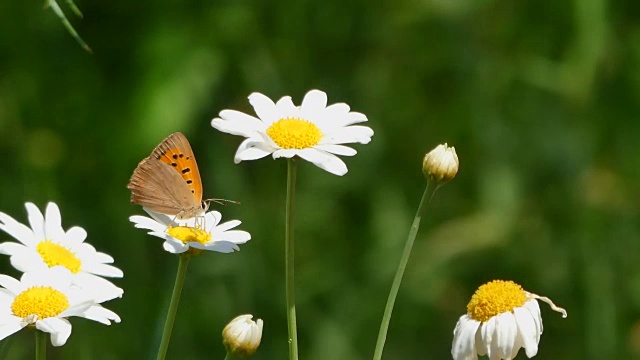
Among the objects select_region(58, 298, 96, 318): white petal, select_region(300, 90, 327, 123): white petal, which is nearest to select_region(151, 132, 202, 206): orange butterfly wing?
select_region(300, 90, 327, 123): white petal

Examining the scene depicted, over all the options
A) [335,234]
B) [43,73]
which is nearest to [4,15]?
[43,73]

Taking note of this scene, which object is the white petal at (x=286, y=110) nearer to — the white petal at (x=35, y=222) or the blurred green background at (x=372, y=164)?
the white petal at (x=35, y=222)

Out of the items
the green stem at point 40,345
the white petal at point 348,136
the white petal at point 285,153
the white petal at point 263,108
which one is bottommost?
the green stem at point 40,345

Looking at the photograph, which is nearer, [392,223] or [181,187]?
[181,187]

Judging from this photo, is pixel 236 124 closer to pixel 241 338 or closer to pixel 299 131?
pixel 299 131

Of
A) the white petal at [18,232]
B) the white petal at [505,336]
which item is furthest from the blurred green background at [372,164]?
the white petal at [505,336]

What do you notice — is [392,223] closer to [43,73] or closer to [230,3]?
[230,3]

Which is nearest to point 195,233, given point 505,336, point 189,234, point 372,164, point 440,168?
point 189,234
